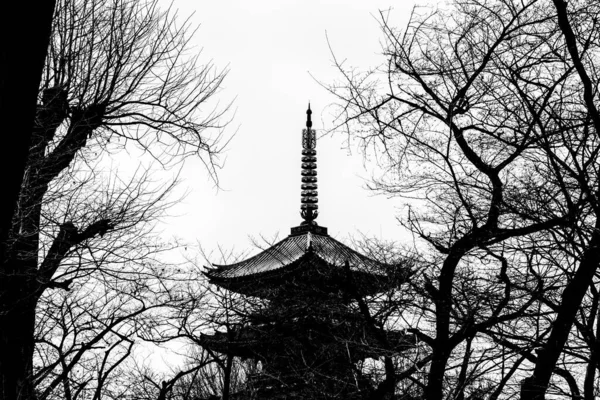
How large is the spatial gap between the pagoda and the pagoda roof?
0.02 m

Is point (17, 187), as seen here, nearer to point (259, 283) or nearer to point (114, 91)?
point (114, 91)

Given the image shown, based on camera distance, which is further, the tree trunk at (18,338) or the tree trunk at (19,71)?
the tree trunk at (18,338)

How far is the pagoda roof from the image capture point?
17500 mm

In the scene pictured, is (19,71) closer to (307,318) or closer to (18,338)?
(18,338)

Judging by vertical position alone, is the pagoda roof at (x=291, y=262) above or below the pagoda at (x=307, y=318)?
above

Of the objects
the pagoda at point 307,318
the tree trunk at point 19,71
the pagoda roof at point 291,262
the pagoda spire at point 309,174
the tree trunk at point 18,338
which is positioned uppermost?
the pagoda spire at point 309,174

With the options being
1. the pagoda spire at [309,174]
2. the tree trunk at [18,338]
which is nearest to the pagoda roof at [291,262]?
the pagoda spire at [309,174]

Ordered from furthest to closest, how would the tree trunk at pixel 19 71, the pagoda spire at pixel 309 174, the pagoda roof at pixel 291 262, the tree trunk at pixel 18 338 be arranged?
the pagoda spire at pixel 309 174 < the pagoda roof at pixel 291 262 < the tree trunk at pixel 18 338 < the tree trunk at pixel 19 71

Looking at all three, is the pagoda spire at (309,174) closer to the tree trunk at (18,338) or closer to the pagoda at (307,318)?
the pagoda at (307,318)

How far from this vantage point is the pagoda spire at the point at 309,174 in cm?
2310

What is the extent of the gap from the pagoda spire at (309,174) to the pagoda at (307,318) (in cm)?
117

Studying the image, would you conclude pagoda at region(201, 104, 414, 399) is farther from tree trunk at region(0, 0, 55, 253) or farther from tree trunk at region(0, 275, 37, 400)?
tree trunk at region(0, 0, 55, 253)

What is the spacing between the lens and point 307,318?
14.6m

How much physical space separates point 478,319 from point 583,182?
207 centimetres
